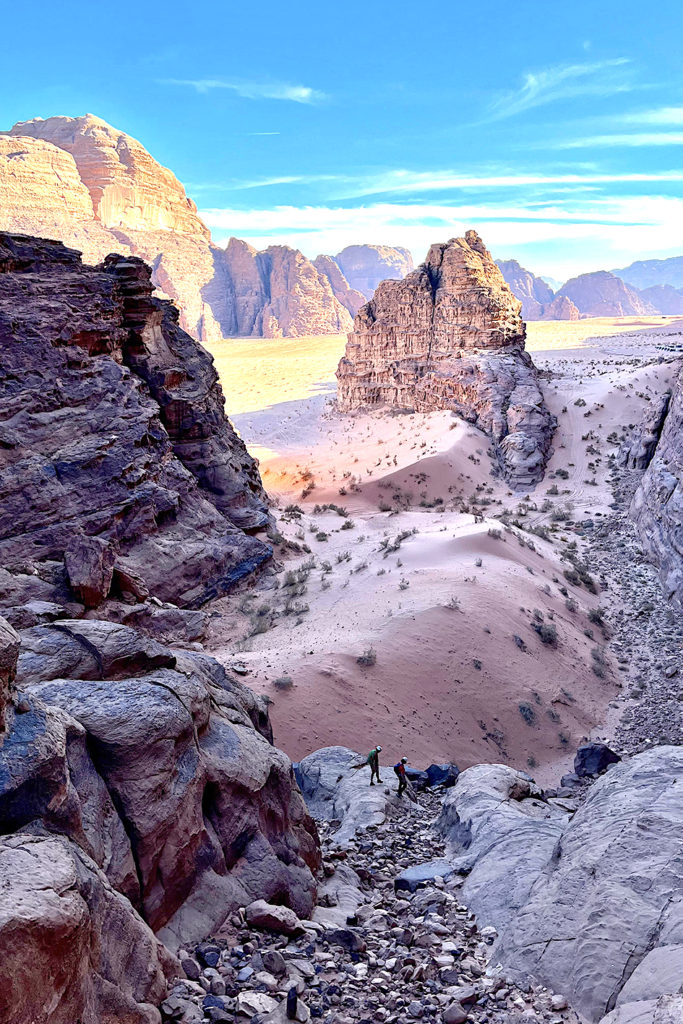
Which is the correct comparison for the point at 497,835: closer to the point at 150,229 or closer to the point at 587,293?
the point at 150,229

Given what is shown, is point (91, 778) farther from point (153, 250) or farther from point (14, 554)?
point (153, 250)

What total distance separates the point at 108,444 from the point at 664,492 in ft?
58.8

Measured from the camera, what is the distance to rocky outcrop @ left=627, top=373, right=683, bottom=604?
2058 cm

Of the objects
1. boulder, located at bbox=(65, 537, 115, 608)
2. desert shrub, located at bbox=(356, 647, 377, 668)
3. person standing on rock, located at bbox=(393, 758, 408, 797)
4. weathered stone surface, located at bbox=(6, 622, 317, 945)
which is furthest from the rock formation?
weathered stone surface, located at bbox=(6, 622, 317, 945)

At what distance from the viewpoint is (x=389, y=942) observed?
6691 mm

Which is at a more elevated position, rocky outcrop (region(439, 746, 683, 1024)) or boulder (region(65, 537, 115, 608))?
boulder (region(65, 537, 115, 608))

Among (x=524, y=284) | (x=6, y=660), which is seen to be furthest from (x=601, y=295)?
(x=6, y=660)

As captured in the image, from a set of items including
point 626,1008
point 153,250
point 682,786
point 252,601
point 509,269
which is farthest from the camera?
point 509,269

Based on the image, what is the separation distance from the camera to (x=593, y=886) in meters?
6.74

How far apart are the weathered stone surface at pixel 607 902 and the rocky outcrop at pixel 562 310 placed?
157 meters

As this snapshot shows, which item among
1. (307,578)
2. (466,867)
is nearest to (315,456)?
(307,578)

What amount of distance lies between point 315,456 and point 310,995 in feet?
131

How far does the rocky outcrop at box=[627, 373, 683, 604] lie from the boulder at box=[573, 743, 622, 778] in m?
7.62

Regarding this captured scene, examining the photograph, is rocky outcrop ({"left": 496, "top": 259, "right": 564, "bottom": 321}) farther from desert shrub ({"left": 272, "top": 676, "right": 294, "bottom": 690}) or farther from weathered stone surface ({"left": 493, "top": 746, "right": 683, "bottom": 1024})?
weathered stone surface ({"left": 493, "top": 746, "right": 683, "bottom": 1024})
